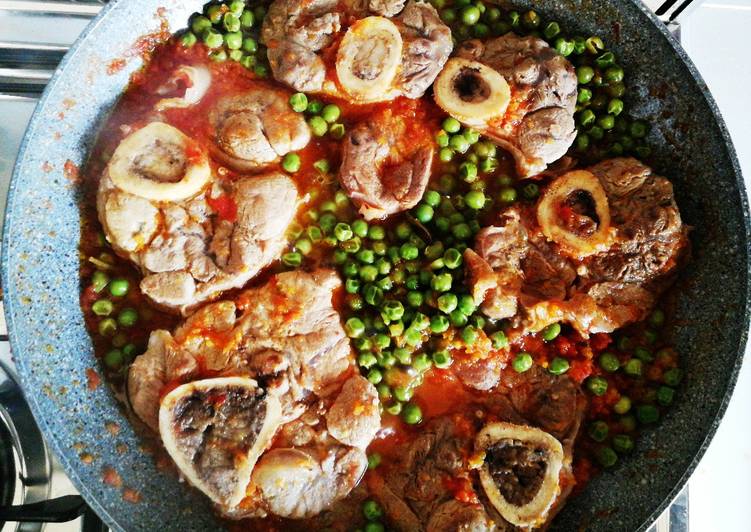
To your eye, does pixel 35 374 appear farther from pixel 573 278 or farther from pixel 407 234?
pixel 573 278

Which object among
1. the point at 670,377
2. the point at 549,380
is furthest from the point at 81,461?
the point at 670,377

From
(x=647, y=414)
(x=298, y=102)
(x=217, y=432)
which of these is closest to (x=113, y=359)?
(x=217, y=432)

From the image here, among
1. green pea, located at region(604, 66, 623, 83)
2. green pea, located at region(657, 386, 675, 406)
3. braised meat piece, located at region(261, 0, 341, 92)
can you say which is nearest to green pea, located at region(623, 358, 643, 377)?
green pea, located at region(657, 386, 675, 406)

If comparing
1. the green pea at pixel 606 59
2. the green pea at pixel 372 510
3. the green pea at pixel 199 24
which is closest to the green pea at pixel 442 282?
the green pea at pixel 372 510

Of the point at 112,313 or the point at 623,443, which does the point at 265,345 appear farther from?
the point at 623,443

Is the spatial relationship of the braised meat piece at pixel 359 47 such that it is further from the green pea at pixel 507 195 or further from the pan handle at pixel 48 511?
the pan handle at pixel 48 511
